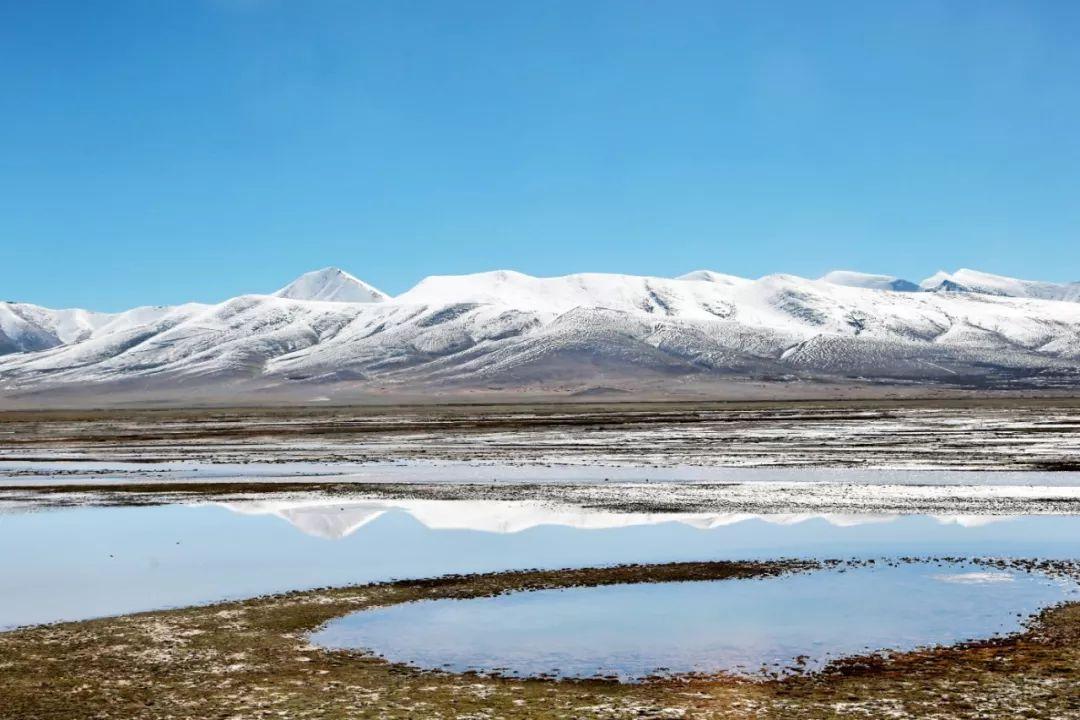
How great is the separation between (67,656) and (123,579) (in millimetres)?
7715

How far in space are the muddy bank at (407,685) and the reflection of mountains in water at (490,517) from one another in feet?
43.2

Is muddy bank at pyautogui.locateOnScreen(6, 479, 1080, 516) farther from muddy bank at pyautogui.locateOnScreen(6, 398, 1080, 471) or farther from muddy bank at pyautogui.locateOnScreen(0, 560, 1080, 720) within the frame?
muddy bank at pyautogui.locateOnScreen(0, 560, 1080, 720)

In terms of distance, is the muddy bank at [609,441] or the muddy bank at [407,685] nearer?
the muddy bank at [407,685]

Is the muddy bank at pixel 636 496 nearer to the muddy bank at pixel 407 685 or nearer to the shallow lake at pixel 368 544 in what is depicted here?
the shallow lake at pixel 368 544

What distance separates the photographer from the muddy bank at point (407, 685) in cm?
1386

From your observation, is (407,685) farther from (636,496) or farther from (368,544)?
(636,496)

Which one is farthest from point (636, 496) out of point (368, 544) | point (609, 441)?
point (609, 441)

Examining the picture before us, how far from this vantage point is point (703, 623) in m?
19.1

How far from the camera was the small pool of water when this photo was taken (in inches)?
658

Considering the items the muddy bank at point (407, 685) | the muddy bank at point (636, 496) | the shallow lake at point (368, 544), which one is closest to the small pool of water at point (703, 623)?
the muddy bank at point (407, 685)

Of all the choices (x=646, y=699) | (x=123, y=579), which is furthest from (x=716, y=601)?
(x=123, y=579)

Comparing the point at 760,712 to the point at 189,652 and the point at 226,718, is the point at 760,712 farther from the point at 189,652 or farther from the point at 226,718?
the point at 189,652

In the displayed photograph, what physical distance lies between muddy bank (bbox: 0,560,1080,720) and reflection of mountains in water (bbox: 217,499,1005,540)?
13170 mm

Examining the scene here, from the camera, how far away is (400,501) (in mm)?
39219
